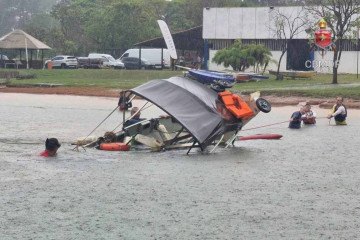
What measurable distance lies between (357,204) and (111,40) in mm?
74113

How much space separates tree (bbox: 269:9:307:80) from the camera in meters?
61.6

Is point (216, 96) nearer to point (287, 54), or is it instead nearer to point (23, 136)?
point (23, 136)

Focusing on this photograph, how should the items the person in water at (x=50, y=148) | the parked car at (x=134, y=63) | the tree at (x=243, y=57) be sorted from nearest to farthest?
the person in water at (x=50, y=148), the tree at (x=243, y=57), the parked car at (x=134, y=63)

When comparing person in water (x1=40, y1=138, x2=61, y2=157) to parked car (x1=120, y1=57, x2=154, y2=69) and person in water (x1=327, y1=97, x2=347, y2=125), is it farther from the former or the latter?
parked car (x1=120, y1=57, x2=154, y2=69)

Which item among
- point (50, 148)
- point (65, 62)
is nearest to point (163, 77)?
point (65, 62)

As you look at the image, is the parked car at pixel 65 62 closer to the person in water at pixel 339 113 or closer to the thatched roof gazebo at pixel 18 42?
the thatched roof gazebo at pixel 18 42

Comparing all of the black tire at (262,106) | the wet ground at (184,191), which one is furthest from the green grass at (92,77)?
the black tire at (262,106)

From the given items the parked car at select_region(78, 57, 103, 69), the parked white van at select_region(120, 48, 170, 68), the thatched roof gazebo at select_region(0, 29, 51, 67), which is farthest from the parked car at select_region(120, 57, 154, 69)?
the thatched roof gazebo at select_region(0, 29, 51, 67)

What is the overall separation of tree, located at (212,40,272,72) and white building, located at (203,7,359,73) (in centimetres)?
817

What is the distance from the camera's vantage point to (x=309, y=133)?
26266 mm

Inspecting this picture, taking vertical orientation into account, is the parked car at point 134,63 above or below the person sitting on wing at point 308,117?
above

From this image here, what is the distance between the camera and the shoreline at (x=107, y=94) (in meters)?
37.2

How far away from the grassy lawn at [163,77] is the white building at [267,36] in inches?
326

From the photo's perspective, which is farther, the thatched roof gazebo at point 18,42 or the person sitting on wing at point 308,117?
the thatched roof gazebo at point 18,42
